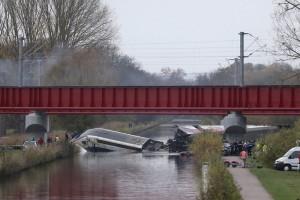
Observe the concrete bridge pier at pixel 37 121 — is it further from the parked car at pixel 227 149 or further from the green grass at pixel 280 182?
the parked car at pixel 227 149

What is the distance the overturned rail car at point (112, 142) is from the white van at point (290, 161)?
114ft

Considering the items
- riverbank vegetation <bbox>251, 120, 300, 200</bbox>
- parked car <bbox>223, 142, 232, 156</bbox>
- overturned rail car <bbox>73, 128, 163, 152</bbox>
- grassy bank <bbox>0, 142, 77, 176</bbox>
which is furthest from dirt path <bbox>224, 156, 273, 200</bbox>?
overturned rail car <bbox>73, 128, 163, 152</bbox>

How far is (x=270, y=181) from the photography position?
37500mm

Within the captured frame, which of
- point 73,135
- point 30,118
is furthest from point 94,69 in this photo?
point 30,118

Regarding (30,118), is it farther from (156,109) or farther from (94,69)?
(94,69)

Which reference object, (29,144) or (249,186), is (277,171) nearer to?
(249,186)

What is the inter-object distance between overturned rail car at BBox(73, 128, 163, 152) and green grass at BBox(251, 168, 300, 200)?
33663mm

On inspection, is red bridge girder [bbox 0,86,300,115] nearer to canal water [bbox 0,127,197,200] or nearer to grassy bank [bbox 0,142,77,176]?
canal water [bbox 0,127,197,200]

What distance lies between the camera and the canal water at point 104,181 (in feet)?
130

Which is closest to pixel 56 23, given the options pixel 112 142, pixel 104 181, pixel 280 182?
pixel 112 142

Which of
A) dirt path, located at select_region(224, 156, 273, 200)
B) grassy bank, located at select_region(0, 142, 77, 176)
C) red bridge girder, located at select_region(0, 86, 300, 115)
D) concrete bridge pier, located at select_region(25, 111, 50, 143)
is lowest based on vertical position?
grassy bank, located at select_region(0, 142, 77, 176)

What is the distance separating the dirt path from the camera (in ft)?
103

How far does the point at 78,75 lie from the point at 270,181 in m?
35.0

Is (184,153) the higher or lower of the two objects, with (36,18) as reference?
lower
